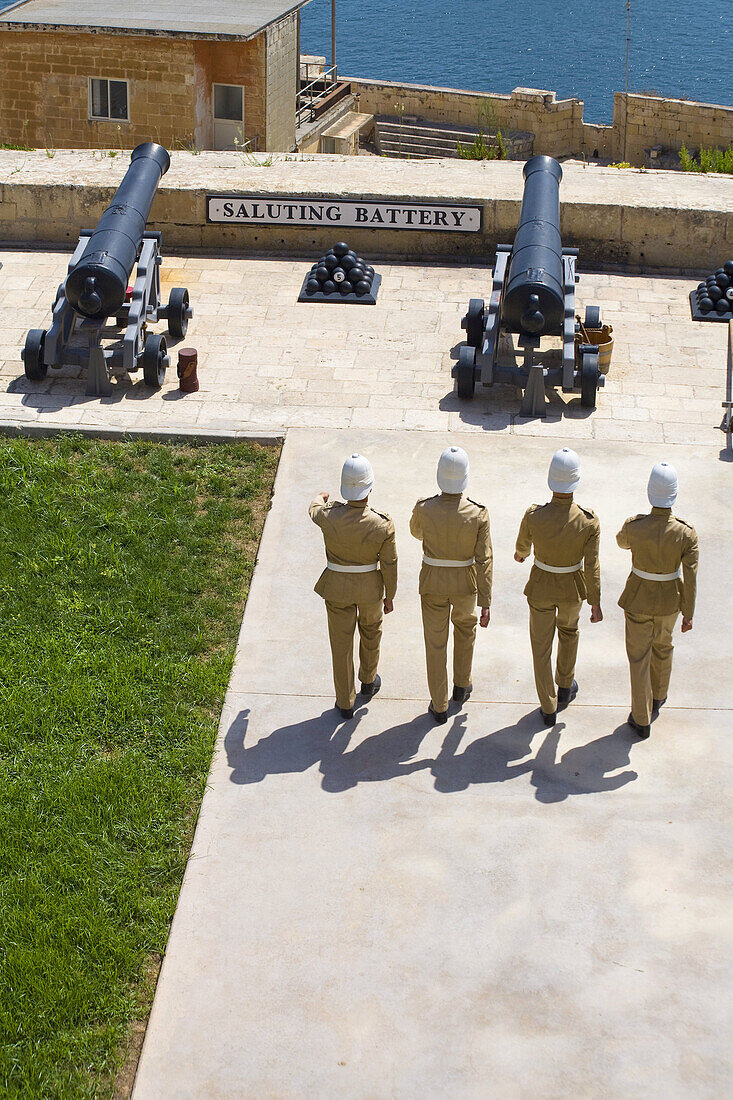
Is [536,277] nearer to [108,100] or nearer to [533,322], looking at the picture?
[533,322]

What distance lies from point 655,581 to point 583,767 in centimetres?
95

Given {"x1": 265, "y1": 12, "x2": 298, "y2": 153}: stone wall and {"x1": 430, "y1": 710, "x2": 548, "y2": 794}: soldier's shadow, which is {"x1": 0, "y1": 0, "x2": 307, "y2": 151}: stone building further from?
{"x1": 430, "y1": 710, "x2": 548, "y2": 794}: soldier's shadow

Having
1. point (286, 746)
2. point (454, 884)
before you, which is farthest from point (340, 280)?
point (454, 884)

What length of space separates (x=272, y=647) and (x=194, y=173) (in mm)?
7417

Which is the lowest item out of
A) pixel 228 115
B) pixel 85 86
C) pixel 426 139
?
pixel 426 139

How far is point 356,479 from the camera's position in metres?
5.97

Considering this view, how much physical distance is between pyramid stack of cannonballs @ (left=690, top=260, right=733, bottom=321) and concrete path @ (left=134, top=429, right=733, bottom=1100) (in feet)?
14.8

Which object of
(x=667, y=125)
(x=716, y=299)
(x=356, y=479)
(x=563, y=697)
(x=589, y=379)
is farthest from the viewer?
(x=667, y=125)

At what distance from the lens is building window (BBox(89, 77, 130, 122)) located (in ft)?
84.0

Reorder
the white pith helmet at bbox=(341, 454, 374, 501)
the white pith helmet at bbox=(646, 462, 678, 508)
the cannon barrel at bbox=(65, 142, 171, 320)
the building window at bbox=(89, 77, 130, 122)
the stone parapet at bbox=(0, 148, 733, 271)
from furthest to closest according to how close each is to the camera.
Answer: the building window at bbox=(89, 77, 130, 122) < the stone parapet at bbox=(0, 148, 733, 271) < the cannon barrel at bbox=(65, 142, 171, 320) < the white pith helmet at bbox=(341, 454, 374, 501) < the white pith helmet at bbox=(646, 462, 678, 508)

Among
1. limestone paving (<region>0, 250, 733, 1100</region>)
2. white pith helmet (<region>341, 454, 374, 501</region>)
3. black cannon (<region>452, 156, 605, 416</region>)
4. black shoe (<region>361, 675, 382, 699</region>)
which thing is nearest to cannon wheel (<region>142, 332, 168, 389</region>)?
limestone paving (<region>0, 250, 733, 1100</region>)

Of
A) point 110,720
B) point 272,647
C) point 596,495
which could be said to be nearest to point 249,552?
point 272,647

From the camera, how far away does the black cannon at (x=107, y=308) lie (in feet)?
32.3

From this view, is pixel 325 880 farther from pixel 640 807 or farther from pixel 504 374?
pixel 504 374
